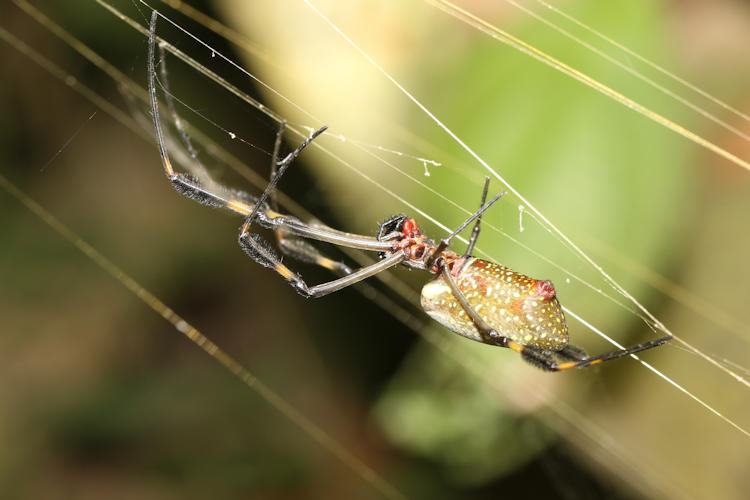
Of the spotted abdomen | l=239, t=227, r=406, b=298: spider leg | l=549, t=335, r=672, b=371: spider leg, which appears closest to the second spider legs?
l=239, t=227, r=406, b=298: spider leg

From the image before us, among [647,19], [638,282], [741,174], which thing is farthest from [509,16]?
[741,174]

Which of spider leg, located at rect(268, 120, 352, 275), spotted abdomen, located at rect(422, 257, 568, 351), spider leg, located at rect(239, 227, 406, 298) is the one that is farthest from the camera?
spider leg, located at rect(268, 120, 352, 275)

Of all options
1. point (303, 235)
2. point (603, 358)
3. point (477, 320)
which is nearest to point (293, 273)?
point (303, 235)

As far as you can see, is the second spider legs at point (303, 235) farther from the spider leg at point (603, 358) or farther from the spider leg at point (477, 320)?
the spider leg at point (603, 358)

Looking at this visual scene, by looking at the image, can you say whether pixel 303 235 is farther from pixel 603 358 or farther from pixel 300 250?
→ pixel 603 358

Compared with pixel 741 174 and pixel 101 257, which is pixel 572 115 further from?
pixel 101 257

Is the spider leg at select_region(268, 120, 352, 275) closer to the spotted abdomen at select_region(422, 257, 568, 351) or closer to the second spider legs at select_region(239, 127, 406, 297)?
the second spider legs at select_region(239, 127, 406, 297)
